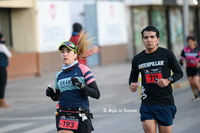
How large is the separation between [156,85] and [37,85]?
1094 cm

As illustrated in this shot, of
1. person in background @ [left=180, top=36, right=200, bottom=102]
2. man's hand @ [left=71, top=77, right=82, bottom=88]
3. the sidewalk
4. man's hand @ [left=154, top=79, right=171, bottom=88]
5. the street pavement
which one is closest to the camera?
man's hand @ [left=71, top=77, right=82, bottom=88]

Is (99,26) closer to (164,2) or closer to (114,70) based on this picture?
(114,70)

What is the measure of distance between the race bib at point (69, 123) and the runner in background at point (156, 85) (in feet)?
3.12

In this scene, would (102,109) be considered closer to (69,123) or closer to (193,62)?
(193,62)

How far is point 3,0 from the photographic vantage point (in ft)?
54.4

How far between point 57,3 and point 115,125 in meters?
11.9

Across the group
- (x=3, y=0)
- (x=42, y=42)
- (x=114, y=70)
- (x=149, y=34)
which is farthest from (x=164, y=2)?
(x=149, y=34)

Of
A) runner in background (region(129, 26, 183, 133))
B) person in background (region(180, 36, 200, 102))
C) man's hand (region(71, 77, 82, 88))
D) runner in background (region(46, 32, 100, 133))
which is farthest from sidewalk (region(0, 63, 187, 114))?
man's hand (region(71, 77, 82, 88))

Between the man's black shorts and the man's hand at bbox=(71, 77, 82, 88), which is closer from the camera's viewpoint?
the man's hand at bbox=(71, 77, 82, 88)

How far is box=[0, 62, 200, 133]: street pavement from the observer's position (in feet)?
27.0

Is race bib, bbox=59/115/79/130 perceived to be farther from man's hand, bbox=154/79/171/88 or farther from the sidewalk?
the sidewalk

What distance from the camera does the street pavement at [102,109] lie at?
822cm

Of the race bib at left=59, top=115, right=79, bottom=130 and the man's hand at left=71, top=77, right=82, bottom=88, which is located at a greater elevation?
the man's hand at left=71, top=77, right=82, bottom=88

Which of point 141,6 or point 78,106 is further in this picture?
point 141,6
